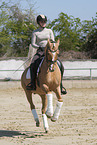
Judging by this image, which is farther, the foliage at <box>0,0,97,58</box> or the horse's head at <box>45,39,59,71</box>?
the foliage at <box>0,0,97,58</box>

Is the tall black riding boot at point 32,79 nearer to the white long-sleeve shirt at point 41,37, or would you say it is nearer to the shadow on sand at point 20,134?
the white long-sleeve shirt at point 41,37

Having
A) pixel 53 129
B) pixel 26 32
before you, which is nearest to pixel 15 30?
pixel 26 32

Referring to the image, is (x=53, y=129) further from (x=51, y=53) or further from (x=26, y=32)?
(x=26, y=32)

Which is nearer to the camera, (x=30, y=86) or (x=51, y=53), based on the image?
(x=51, y=53)

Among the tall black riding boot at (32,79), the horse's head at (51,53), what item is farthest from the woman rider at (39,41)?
the horse's head at (51,53)

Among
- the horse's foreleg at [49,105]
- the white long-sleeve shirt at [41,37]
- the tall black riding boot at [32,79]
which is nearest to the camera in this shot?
the horse's foreleg at [49,105]

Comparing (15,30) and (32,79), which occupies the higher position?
(32,79)

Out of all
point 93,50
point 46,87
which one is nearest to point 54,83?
point 46,87

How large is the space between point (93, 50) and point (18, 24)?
38.5 ft

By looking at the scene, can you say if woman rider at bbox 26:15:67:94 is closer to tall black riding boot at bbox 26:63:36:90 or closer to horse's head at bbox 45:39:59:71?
tall black riding boot at bbox 26:63:36:90

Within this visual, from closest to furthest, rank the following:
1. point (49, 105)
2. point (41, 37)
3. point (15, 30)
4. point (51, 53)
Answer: point (51, 53), point (49, 105), point (41, 37), point (15, 30)

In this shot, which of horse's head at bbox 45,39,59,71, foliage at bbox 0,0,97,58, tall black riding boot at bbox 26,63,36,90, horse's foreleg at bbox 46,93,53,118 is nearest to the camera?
horse's head at bbox 45,39,59,71

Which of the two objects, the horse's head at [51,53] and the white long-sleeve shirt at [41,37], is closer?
the horse's head at [51,53]

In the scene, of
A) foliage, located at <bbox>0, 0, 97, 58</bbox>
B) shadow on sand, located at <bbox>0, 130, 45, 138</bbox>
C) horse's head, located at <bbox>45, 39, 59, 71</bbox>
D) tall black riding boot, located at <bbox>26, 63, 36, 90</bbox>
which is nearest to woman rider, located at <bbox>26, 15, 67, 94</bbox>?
tall black riding boot, located at <bbox>26, 63, 36, 90</bbox>
